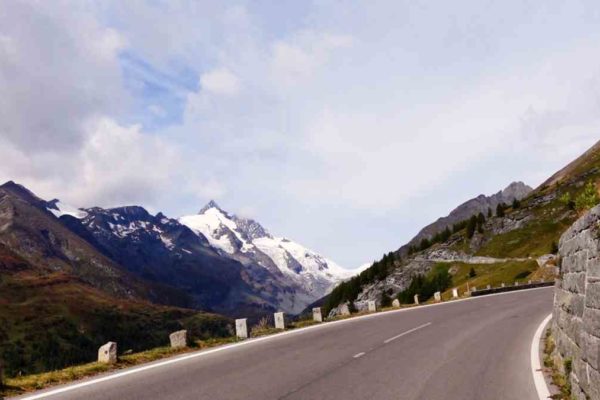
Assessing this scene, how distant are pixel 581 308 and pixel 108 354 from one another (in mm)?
11167

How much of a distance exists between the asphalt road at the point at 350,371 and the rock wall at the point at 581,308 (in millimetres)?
1230

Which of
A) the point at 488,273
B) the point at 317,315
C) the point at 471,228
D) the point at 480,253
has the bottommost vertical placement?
the point at 317,315

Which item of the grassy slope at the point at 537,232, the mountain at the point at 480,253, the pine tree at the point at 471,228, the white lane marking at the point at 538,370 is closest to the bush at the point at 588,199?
the white lane marking at the point at 538,370

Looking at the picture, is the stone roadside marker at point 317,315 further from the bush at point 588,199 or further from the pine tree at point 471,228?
the pine tree at point 471,228

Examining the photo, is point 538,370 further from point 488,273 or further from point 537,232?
point 537,232

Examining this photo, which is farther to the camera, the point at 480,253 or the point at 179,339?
the point at 480,253

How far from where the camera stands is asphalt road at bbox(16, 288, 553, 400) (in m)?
9.68

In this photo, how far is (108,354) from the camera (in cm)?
1335

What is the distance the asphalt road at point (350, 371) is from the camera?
968 centimetres

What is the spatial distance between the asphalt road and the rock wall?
123 cm

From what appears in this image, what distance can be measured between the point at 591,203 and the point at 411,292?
13548 cm

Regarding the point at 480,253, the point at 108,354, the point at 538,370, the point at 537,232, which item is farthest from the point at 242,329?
the point at 480,253

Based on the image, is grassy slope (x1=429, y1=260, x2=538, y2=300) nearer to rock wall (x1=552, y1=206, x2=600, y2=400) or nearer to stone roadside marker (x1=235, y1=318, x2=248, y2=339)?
stone roadside marker (x1=235, y1=318, x2=248, y2=339)

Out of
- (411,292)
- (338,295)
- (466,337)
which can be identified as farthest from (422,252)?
(466,337)
